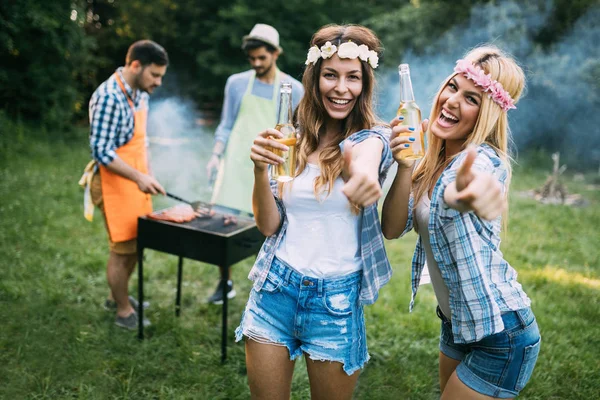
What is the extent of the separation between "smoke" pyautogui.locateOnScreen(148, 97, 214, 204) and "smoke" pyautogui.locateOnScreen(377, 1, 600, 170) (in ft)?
14.9

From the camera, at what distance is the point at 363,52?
2.08 meters

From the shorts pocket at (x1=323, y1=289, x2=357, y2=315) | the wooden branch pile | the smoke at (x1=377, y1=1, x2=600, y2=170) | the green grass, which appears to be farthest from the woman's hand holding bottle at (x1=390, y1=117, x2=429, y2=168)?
the smoke at (x1=377, y1=1, x2=600, y2=170)

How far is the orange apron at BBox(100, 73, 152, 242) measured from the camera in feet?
12.8

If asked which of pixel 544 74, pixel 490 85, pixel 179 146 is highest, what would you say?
pixel 544 74

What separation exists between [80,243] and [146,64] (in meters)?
2.85

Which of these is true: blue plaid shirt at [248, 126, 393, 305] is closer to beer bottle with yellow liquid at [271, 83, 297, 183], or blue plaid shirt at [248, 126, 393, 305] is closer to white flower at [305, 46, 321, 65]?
beer bottle with yellow liquid at [271, 83, 297, 183]

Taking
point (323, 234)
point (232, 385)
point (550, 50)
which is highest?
point (550, 50)

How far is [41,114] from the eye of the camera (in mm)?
11680

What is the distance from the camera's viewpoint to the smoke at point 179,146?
888 centimetres

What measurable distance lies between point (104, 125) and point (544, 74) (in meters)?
10.6

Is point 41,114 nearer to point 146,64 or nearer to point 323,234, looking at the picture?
point 146,64

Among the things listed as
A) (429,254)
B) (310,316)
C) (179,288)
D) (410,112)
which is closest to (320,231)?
(310,316)

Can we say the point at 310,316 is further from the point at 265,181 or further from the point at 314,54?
the point at 314,54

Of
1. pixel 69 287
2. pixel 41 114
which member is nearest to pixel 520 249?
pixel 69 287
